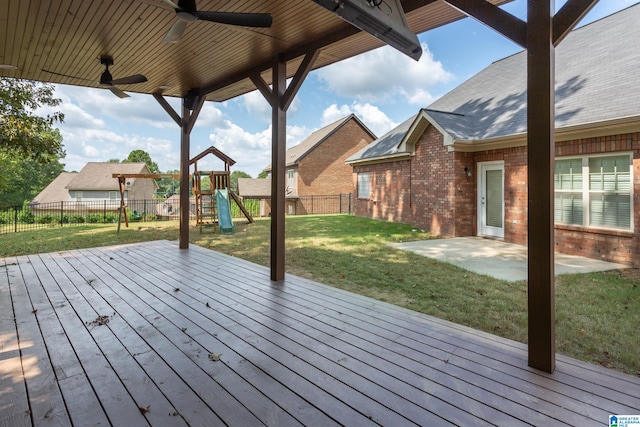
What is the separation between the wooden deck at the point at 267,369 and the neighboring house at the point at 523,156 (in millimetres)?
5772

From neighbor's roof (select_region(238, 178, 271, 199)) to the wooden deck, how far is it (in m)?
21.5

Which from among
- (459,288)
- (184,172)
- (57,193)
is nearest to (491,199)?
(459,288)

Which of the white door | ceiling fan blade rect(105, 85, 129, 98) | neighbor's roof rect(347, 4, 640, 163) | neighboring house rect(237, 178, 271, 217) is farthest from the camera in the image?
neighboring house rect(237, 178, 271, 217)

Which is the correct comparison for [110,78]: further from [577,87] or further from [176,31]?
[577,87]

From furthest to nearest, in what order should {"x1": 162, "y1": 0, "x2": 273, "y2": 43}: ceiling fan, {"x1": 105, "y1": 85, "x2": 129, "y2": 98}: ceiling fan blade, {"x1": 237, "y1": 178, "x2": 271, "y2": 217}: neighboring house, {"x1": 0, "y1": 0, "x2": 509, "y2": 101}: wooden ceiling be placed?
{"x1": 237, "y1": 178, "x2": 271, "y2": 217}: neighboring house, {"x1": 105, "y1": 85, "x2": 129, "y2": 98}: ceiling fan blade, {"x1": 0, "y1": 0, "x2": 509, "y2": 101}: wooden ceiling, {"x1": 162, "y1": 0, "x2": 273, "y2": 43}: ceiling fan

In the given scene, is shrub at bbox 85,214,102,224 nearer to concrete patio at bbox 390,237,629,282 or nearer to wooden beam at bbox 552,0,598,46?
concrete patio at bbox 390,237,629,282

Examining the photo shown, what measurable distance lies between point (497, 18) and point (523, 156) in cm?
691

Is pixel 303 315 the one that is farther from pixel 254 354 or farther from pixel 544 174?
pixel 544 174

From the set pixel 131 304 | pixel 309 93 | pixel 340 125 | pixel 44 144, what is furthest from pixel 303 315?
pixel 309 93

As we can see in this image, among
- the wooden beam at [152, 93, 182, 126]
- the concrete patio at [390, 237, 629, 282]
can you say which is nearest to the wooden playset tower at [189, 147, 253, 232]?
the wooden beam at [152, 93, 182, 126]

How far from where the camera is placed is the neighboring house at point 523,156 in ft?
21.6

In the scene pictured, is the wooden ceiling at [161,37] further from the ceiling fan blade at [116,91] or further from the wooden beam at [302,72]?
the ceiling fan blade at [116,91]

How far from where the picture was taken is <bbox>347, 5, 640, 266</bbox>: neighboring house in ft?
21.6

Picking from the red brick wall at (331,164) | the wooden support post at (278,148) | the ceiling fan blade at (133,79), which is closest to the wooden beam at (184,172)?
the ceiling fan blade at (133,79)
